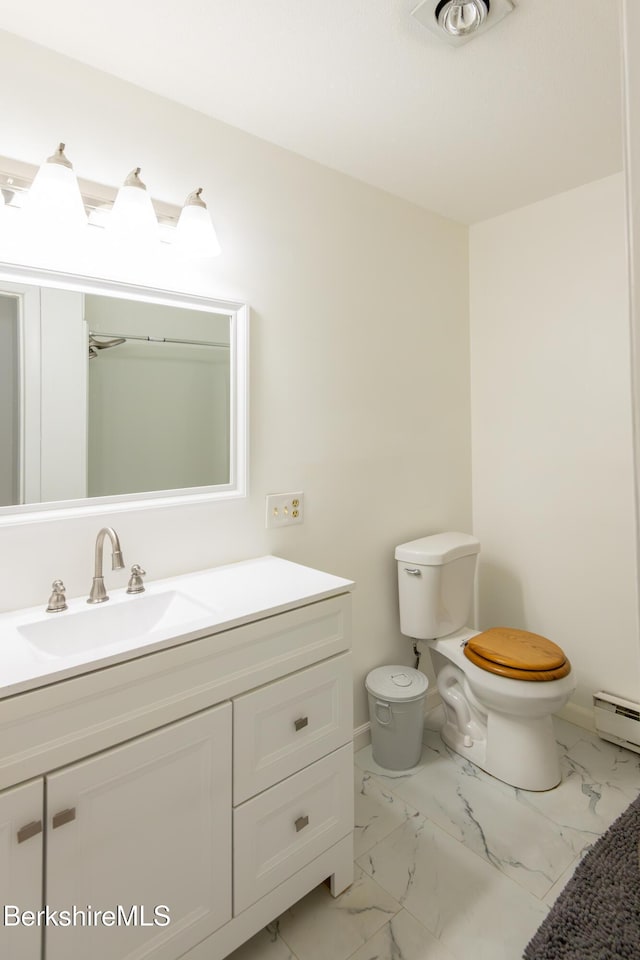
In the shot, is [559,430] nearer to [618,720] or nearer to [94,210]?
[618,720]

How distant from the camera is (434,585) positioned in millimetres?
2045

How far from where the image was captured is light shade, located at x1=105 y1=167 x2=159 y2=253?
4.39 feet

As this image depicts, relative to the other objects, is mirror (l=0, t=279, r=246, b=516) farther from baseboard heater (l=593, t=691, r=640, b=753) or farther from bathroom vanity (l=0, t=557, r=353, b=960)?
baseboard heater (l=593, t=691, r=640, b=753)

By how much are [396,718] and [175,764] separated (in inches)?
42.1


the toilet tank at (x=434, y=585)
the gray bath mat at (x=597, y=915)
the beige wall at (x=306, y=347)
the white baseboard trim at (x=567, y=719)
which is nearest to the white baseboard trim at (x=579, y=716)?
the white baseboard trim at (x=567, y=719)

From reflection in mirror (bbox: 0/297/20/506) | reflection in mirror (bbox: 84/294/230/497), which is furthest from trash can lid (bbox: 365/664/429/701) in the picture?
reflection in mirror (bbox: 0/297/20/506)

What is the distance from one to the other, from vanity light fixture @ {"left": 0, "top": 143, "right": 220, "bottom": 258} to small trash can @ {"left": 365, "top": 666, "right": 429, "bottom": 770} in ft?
→ 5.50

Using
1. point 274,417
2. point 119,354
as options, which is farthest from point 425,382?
point 119,354

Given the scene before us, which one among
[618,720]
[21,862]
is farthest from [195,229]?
[618,720]

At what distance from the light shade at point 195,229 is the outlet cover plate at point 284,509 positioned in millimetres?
825

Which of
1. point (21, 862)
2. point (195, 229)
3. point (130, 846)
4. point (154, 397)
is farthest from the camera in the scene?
point (154, 397)

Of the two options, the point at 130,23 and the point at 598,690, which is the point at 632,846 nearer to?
the point at 598,690

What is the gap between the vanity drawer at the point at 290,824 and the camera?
1.19 m

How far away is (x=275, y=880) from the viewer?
1.25 meters
